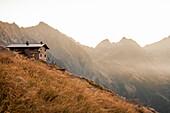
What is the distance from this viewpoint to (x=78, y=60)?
147875 millimetres

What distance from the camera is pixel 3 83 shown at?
10.6ft

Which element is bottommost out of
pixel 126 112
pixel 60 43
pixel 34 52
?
pixel 126 112

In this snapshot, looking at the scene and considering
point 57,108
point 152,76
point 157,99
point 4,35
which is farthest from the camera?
point 152,76

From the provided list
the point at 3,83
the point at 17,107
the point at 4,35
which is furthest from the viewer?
the point at 4,35

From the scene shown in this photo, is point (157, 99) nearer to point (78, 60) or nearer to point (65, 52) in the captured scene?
point (78, 60)

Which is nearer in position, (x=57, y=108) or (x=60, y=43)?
(x=57, y=108)

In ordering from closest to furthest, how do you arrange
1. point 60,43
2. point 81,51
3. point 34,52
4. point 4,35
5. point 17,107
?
point 17,107
point 34,52
point 4,35
point 60,43
point 81,51

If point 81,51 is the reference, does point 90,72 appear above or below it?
below

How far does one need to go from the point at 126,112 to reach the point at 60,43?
148 m

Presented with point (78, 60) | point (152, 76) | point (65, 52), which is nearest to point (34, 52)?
point (65, 52)

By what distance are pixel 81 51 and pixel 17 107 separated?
15816 centimetres

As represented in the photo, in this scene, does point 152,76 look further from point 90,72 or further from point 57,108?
point 57,108

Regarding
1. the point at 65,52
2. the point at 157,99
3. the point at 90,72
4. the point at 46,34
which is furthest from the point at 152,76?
the point at 46,34

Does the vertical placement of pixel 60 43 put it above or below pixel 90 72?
above
